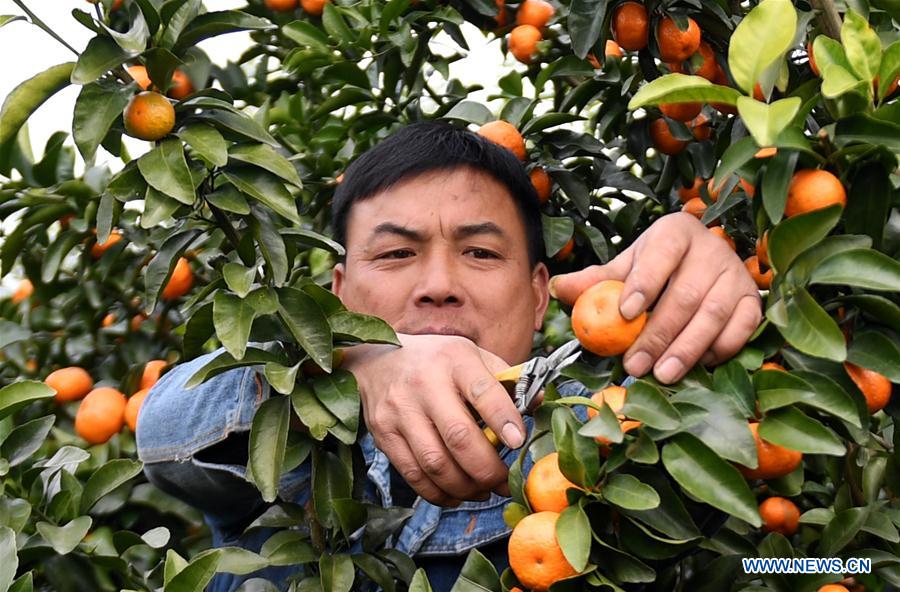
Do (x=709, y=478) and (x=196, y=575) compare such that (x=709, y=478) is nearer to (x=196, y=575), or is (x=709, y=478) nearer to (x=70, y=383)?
(x=196, y=575)

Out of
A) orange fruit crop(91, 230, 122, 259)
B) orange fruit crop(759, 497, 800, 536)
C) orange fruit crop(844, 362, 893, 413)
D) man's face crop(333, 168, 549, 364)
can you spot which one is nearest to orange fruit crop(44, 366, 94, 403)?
orange fruit crop(91, 230, 122, 259)

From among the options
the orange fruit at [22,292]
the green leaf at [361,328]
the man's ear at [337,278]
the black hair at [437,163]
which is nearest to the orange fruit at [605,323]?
the green leaf at [361,328]

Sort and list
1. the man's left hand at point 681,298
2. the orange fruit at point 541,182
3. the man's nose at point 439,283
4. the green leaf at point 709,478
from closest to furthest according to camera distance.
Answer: the green leaf at point 709,478 → the man's left hand at point 681,298 → the man's nose at point 439,283 → the orange fruit at point 541,182

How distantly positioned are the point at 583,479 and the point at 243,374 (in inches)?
24.8

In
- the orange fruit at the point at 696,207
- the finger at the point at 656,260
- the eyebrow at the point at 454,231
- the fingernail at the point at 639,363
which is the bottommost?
the eyebrow at the point at 454,231

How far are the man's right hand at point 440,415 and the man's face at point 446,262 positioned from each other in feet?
1.80

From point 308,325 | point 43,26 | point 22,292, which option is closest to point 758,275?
point 308,325

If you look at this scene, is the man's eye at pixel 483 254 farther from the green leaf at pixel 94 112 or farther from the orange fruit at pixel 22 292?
the orange fruit at pixel 22 292

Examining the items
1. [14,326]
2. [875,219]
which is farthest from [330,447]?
[14,326]

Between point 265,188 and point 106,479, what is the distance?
0.46 meters

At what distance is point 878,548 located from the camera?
4.38 ft

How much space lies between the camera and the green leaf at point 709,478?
2.94ft

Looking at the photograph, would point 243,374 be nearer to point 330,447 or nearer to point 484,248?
point 330,447

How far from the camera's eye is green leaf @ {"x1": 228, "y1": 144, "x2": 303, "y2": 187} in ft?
3.89
